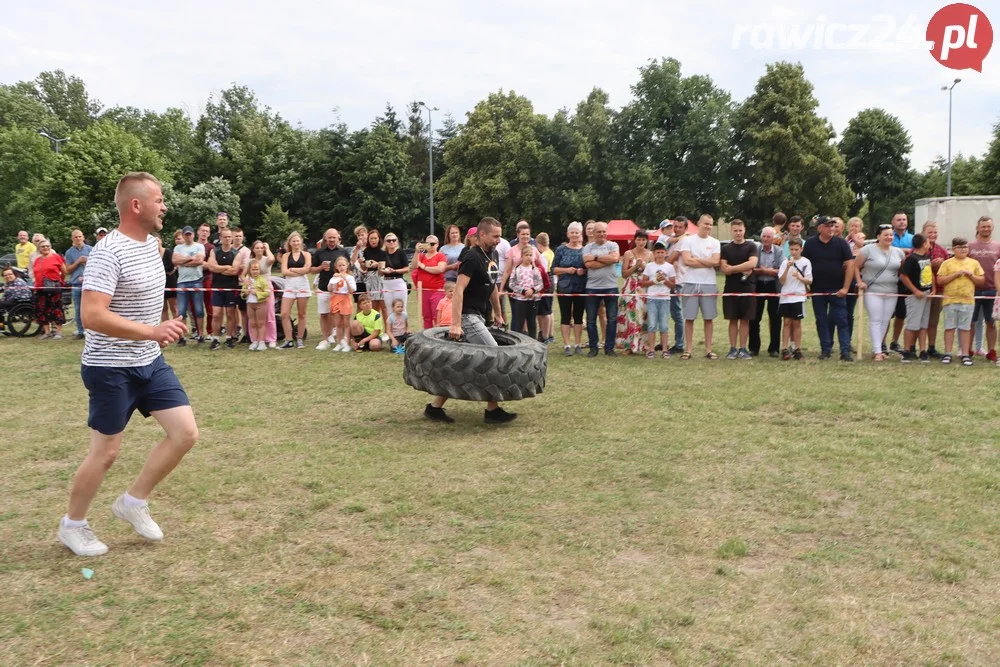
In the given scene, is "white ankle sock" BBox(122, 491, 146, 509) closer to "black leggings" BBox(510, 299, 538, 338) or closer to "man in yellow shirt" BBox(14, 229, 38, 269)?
"black leggings" BBox(510, 299, 538, 338)

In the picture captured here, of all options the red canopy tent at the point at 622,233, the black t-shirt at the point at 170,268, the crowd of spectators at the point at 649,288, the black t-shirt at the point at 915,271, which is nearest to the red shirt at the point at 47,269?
the crowd of spectators at the point at 649,288

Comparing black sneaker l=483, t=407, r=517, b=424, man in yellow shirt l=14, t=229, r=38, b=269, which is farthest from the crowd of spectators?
man in yellow shirt l=14, t=229, r=38, b=269

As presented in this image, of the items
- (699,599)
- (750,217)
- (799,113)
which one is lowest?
(699,599)

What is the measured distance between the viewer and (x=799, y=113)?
42.2 metres

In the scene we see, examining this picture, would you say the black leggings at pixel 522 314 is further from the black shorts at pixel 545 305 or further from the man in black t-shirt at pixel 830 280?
the man in black t-shirt at pixel 830 280

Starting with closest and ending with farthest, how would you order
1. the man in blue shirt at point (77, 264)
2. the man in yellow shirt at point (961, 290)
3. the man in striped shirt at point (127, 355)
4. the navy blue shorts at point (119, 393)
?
the man in striped shirt at point (127, 355) → the navy blue shorts at point (119, 393) → the man in yellow shirt at point (961, 290) → the man in blue shirt at point (77, 264)

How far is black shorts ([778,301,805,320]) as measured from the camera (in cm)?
1052

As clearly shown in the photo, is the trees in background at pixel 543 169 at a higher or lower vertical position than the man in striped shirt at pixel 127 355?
higher

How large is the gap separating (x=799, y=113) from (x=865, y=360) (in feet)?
117

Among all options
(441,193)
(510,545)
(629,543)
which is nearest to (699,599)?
(629,543)

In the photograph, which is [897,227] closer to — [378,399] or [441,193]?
[378,399]

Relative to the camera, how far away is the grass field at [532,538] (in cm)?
329

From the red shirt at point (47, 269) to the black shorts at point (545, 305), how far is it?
8.65 meters

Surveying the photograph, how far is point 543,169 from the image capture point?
50.3 meters
